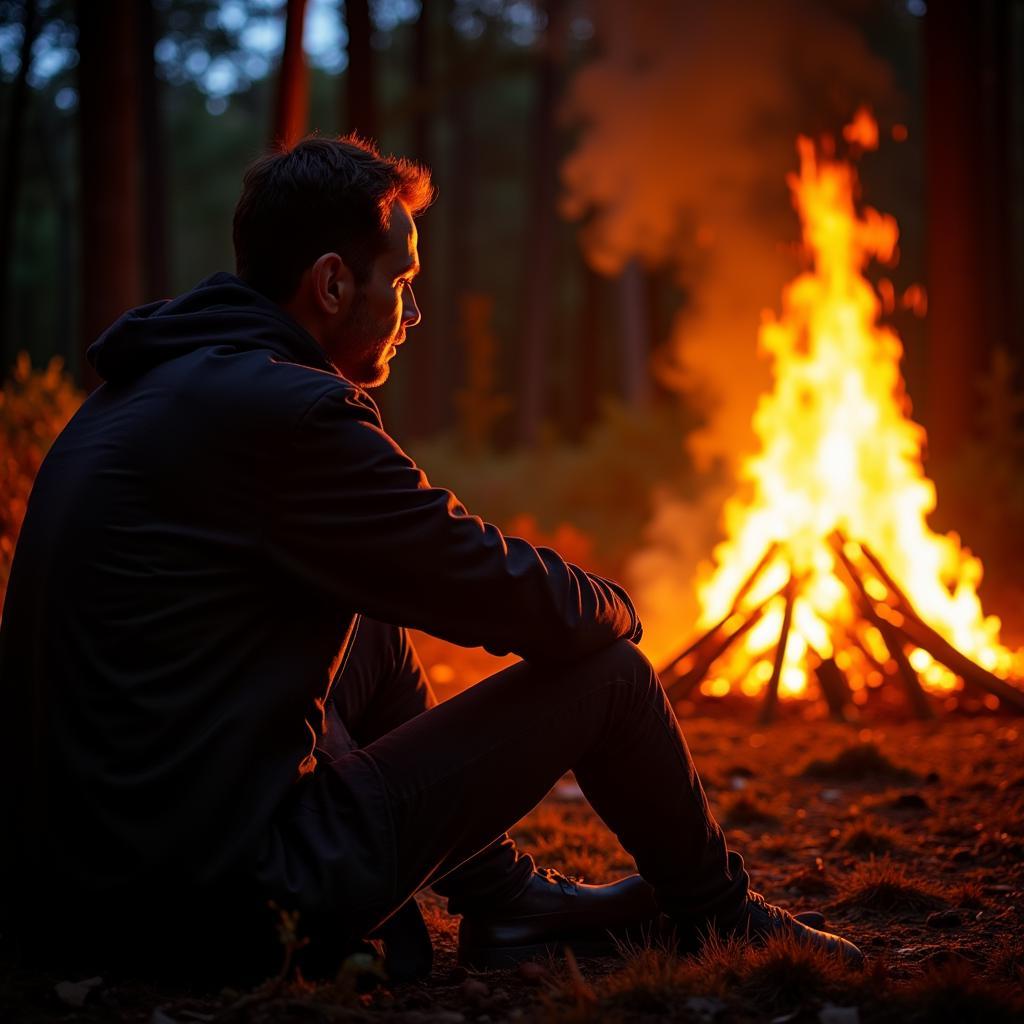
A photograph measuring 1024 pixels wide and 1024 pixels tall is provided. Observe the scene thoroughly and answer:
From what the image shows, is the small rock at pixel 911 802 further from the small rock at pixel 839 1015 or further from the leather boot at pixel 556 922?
the small rock at pixel 839 1015

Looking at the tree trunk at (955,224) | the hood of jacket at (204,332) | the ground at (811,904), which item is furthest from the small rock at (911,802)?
the tree trunk at (955,224)

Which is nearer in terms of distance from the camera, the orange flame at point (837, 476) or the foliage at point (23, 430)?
the foliage at point (23, 430)

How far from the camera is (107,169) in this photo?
7.88 metres

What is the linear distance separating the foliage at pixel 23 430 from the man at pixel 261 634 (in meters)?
3.15

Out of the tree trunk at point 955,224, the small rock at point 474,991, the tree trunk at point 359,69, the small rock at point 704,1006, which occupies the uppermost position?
the tree trunk at point 359,69

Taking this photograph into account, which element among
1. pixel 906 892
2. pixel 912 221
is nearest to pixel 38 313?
pixel 912 221

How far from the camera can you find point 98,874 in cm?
225

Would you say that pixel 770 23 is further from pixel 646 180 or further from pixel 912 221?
pixel 912 221

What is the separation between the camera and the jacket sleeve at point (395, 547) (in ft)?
7.46

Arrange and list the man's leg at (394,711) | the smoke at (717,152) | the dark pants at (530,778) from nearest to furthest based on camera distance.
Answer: the dark pants at (530,778) → the man's leg at (394,711) → the smoke at (717,152)

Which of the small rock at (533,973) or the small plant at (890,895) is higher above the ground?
the small rock at (533,973)

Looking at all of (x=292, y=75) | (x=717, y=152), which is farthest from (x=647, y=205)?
(x=292, y=75)

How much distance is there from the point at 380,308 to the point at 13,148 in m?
13.0

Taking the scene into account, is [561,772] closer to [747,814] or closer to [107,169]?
[747,814]
